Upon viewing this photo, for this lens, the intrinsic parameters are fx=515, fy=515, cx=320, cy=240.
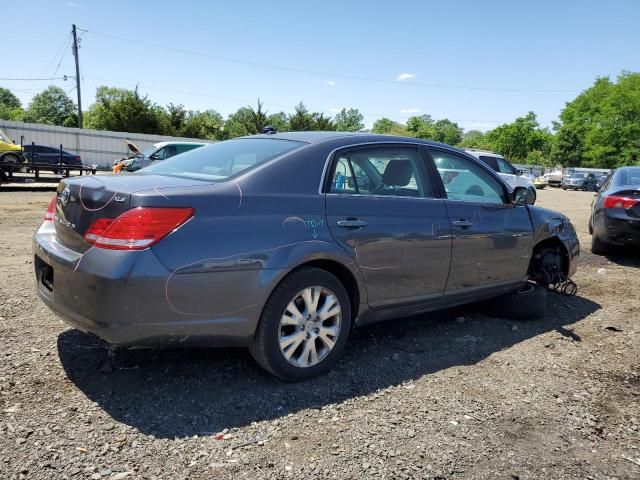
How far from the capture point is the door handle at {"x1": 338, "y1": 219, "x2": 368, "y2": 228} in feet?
11.1

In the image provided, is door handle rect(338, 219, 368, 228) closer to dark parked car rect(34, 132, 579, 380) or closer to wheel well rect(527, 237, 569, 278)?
dark parked car rect(34, 132, 579, 380)

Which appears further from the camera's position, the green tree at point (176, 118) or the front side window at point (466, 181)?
the green tree at point (176, 118)

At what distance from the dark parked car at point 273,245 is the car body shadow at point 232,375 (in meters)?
0.23

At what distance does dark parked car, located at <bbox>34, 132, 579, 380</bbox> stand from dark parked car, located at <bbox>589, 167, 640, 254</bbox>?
394cm

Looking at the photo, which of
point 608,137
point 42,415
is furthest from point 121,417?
point 608,137

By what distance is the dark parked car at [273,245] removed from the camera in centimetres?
273

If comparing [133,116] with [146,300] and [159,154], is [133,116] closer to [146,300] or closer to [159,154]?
[159,154]

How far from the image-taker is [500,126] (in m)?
99.5

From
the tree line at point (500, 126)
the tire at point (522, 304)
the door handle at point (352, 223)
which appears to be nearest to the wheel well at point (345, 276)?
the door handle at point (352, 223)

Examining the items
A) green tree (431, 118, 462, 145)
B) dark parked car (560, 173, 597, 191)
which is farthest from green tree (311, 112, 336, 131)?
green tree (431, 118, 462, 145)

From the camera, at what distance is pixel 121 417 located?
2822 mm

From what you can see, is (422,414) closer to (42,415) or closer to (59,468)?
(59,468)

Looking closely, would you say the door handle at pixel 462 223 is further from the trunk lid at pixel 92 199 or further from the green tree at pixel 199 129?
the green tree at pixel 199 129

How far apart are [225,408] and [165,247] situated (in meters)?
1.01
